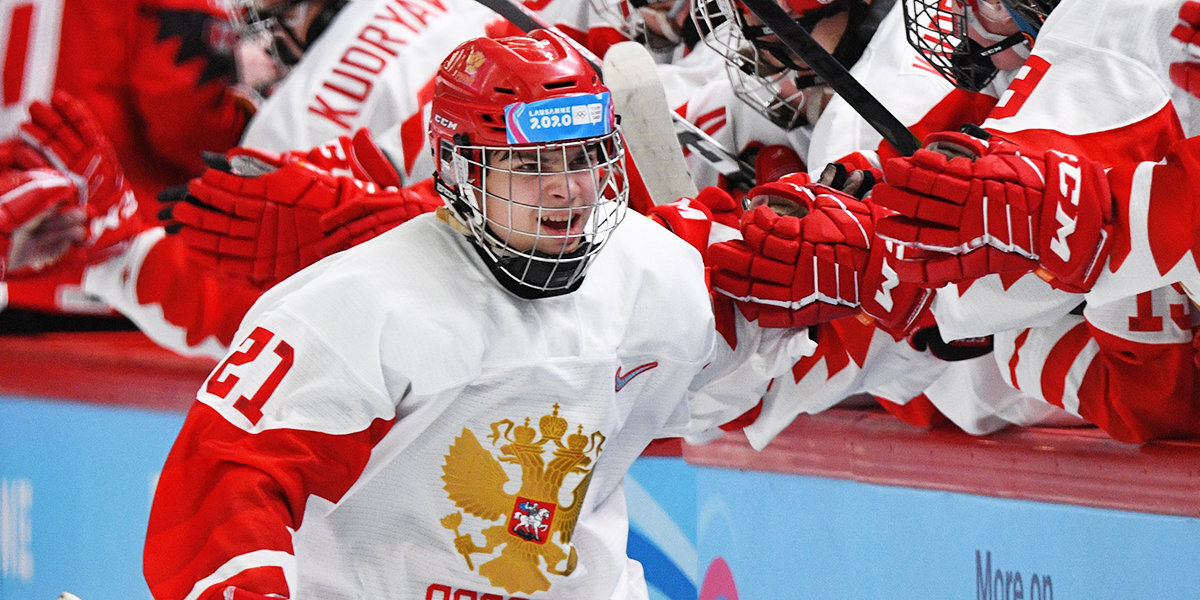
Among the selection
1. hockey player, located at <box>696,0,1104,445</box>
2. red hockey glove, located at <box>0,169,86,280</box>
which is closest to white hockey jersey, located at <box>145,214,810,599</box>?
hockey player, located at <box>696,0,1104,445</box>

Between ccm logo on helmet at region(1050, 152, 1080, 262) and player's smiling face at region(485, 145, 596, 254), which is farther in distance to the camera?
player's smiling face at region(485, 145, 596, 254)

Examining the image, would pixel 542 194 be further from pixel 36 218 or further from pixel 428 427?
pixel 36 218

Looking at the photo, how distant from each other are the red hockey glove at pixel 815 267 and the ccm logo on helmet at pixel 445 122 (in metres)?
0.41

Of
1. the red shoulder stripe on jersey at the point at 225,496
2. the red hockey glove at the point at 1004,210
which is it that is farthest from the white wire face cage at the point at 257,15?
the red hockey glove at the point at 1004,210

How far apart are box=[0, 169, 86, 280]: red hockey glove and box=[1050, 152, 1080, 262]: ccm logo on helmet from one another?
1.91 metres

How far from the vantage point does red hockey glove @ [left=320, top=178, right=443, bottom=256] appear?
218 centimetres

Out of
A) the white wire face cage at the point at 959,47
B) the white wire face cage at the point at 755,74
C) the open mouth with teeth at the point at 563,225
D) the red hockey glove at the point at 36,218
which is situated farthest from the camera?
the red hockey glove at the point at 36,218

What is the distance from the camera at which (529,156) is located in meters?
1.58

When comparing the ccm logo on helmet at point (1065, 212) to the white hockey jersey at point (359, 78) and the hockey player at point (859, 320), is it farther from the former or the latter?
the white hockey jersey at point (359, 78)

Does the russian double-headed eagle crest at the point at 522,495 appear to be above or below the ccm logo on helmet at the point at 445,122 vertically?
below

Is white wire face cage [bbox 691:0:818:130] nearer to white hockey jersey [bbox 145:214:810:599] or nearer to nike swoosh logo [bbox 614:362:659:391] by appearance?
white hockey jersey [bbox 145:214:810:599]

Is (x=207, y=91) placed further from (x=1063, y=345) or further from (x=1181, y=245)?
(x=1181, y=245)

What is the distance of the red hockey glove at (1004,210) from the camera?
4.81ft

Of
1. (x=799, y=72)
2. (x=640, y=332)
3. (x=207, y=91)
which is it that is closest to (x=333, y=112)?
(x=207, y=91)
